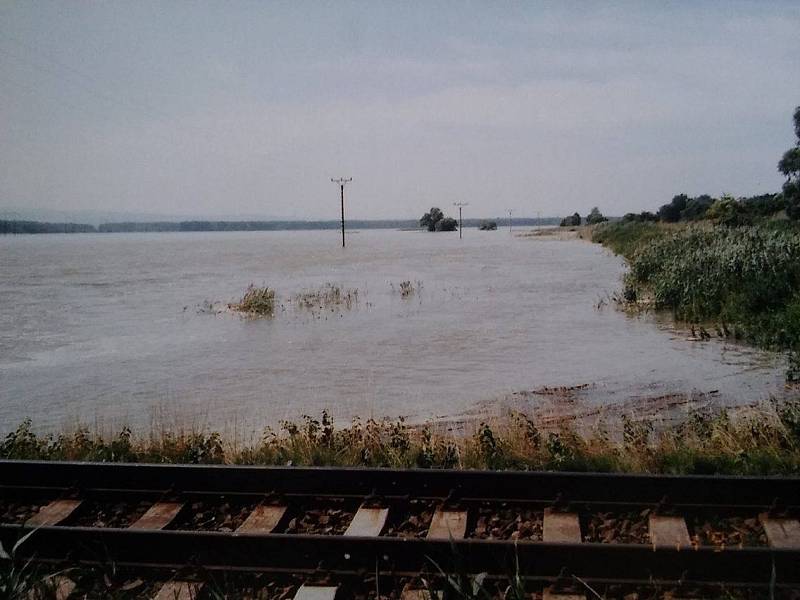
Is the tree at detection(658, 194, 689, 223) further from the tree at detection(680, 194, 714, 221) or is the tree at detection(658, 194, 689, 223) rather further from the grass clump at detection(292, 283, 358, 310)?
the grass clump at detection(292, 283, 358, 310)

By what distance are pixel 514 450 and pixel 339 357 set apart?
37.1 ft

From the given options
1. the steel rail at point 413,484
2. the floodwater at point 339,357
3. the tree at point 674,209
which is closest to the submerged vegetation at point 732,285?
the floodwater at point 339,357

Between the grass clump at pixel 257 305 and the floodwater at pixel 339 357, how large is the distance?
0.67m

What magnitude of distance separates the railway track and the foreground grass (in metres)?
1.24

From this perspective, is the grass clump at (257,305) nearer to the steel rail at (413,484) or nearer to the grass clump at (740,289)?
the grass clump at (740,289)

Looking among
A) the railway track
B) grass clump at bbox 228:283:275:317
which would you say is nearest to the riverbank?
the railway track

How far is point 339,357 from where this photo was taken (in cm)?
1953

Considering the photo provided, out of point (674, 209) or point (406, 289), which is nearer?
point (406, 289)

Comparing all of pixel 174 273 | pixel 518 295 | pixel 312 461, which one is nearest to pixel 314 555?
pixel 312 461

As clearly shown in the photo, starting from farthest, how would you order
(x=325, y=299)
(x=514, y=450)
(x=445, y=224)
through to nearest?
1. (x=445, y=224)
2. (x=325, y=299)
3. (x=514, y=450)

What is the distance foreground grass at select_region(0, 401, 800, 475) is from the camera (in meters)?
7.92

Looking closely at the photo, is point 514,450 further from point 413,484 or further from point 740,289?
point 740,289

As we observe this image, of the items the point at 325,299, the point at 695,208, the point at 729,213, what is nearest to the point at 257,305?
the point at 325,299

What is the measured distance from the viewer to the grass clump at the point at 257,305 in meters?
30.0
